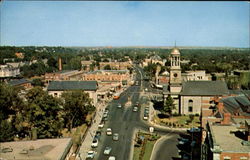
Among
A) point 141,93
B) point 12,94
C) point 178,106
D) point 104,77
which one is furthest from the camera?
point 104,77

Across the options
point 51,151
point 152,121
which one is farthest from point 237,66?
point 51,151

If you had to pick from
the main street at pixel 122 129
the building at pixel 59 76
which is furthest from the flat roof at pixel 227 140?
the building at pixel 59 76

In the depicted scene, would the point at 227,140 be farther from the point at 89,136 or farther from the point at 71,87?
the point at 71,87

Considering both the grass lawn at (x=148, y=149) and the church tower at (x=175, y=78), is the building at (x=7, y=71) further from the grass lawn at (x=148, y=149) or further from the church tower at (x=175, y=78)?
the grass lawn at (x=148, y=149)

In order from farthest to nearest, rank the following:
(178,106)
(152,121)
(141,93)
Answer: (141,93)
(178,106)
(152,121)

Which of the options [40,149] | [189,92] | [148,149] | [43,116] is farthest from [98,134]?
[189,92]

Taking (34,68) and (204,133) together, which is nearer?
(204,133)

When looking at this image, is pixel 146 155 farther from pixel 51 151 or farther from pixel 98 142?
pixel 51 151
